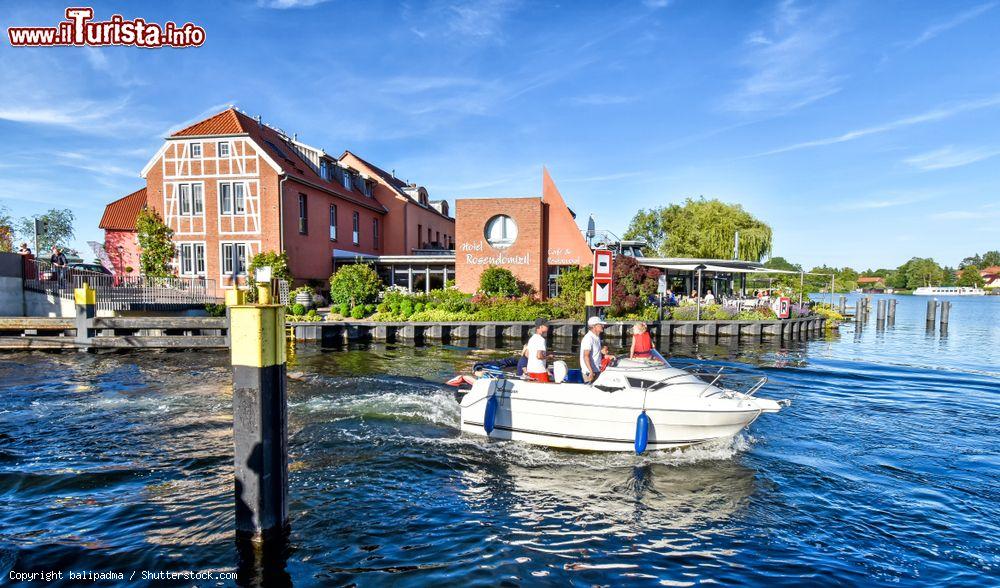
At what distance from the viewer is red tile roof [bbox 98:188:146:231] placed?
101 feet

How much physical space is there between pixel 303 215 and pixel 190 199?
5.88 metres

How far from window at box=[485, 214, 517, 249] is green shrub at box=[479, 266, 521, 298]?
6.12ft

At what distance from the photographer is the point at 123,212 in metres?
31.8

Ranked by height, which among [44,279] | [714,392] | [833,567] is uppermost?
[44,279]

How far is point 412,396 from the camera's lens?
1227cm

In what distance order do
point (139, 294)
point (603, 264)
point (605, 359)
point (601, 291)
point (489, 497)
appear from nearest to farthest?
point (489, 497), point (605, 359), point (601, 291), point (603, 264), point (139, 294)

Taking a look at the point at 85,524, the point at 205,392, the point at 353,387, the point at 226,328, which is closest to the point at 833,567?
the point at 85,524

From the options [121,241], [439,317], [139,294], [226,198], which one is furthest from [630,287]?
[121,241]

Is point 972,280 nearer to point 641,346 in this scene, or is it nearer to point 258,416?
point 641,346

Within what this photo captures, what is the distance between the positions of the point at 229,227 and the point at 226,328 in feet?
33.2

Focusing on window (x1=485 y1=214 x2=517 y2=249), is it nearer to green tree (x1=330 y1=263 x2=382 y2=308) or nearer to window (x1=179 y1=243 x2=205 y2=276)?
green tree (x1=330 y1=263 x2=382 y2=308)

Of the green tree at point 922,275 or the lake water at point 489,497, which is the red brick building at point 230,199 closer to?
the lake water at point 489,497

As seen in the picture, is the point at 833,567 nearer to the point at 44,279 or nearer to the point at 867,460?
the point at 867,460

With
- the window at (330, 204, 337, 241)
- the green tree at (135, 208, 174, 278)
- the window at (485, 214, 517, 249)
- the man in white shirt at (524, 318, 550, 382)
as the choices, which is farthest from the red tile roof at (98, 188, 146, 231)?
the man in white shirt at (524, 318, 550, 382)
